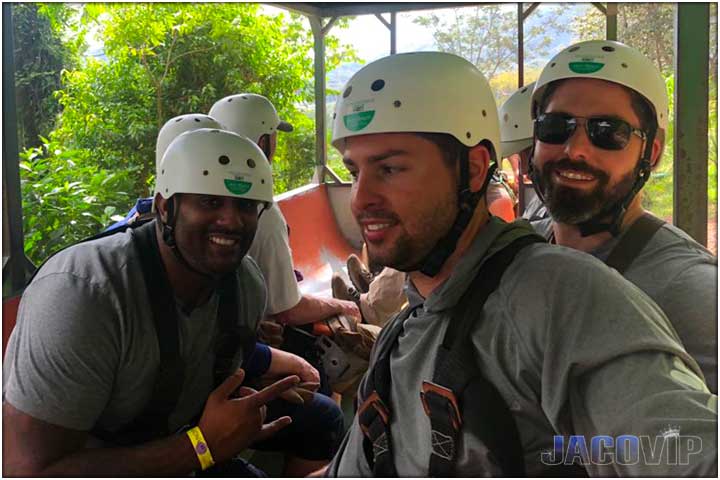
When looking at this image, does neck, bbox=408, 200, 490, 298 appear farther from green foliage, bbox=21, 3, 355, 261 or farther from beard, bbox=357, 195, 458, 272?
green foliage, bbox=21, 3, 355, 261

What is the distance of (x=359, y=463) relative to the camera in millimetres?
1942

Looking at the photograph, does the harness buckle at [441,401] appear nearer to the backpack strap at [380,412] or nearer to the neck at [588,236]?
the backpack strap at [380,412]

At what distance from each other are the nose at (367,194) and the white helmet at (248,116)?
279 centimetres

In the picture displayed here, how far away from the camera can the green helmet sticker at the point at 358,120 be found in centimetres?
190

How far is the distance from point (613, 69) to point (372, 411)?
152cm

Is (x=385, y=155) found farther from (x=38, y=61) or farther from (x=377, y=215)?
(x=38, y=61)

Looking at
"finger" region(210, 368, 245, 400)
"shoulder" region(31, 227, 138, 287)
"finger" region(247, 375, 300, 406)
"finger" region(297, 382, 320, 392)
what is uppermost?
"shoulder" region(31, 227, 138, 287)

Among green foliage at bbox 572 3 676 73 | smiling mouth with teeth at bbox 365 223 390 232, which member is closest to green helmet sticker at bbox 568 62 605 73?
smiling mouth with teeth at bbox 365 223 390 232

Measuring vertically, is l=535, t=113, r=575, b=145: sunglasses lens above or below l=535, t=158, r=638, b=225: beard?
above

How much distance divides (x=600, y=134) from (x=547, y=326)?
3.90ft

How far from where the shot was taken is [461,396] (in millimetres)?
1557

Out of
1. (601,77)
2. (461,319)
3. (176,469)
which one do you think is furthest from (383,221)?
(176,469)

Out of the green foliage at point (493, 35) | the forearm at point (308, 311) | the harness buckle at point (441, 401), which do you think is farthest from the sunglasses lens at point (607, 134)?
the green foliage at point (493, 35)

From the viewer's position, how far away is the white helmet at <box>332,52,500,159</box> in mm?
1882
